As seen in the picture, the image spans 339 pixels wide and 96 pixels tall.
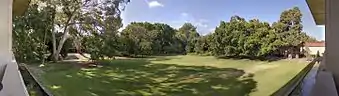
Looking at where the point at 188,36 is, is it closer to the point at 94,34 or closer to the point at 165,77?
the point at 165,77

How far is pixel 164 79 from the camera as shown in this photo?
168cm

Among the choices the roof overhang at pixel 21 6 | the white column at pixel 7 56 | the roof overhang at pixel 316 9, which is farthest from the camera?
the roof overhang at pixel 21 6

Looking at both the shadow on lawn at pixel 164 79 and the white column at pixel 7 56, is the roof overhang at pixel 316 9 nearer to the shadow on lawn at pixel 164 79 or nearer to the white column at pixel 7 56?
the shadow on lawn at pixel 164 79

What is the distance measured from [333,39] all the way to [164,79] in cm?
103

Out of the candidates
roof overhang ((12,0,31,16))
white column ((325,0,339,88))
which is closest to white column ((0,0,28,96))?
roof overhang ((12,0,31,16))

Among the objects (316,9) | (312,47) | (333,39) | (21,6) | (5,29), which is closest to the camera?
(333,39)

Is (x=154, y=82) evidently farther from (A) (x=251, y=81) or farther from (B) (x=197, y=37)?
(A) (x=251, y=81)

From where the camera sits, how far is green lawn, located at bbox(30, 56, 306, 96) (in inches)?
62.9

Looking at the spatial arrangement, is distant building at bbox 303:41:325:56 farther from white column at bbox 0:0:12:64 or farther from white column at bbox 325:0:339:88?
white column at bbox 0:0:12:64

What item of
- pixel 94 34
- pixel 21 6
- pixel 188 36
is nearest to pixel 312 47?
pixel 188 36

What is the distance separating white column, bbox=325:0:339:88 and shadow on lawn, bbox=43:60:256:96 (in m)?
0.86

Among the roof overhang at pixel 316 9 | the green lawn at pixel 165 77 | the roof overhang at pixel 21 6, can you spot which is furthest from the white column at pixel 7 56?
the roof overhang at pixel 316 9

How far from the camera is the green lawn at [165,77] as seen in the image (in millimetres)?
1597

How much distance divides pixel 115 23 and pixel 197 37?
0.43 meters
